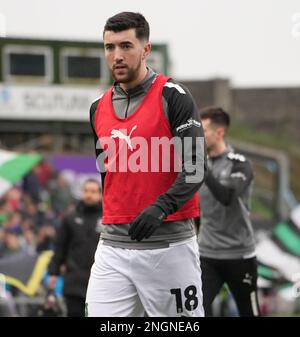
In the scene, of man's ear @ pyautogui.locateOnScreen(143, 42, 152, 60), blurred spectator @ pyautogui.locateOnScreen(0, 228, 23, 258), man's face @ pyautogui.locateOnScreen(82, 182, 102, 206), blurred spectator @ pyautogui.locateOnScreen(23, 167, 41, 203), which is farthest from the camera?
blurred spectator @ pyautogui.locateOnScreen(23, 167, 41, 203)

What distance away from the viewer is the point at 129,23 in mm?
4512

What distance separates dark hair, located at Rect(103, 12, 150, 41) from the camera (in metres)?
4.51

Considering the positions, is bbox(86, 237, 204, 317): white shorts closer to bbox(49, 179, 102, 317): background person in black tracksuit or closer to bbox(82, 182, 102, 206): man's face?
bbox(49, 179, 102, 317): background person in black tracksuit

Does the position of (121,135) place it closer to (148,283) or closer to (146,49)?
(146,49)

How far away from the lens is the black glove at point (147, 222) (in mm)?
4250

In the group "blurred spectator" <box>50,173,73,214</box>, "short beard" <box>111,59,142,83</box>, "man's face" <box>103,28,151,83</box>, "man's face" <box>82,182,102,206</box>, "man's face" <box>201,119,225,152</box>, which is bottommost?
"blurred spectator" <box>50,173,73,214</box>

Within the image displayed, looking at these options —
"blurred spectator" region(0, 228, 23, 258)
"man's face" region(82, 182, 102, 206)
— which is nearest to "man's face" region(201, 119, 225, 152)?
"man's face" region(82, 182, 102, 206)

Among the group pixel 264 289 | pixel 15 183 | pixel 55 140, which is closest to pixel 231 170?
pixel 264 289

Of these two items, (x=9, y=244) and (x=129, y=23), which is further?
(x=9, y=244)

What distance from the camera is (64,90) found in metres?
26.9

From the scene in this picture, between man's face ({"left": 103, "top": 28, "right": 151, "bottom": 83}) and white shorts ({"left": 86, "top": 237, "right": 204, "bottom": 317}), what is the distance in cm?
98

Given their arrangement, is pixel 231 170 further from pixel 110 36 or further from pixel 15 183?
pixel 15 183

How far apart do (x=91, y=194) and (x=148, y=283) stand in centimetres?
387

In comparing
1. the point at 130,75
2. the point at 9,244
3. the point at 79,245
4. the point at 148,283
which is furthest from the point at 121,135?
the point at 9,244
